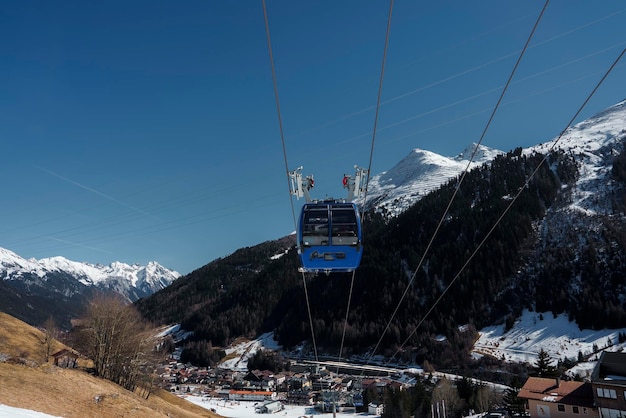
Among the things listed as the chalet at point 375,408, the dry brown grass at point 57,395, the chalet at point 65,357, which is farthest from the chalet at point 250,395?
the dry brown grass at point 57,395

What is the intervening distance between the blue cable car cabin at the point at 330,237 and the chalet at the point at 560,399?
43.7m

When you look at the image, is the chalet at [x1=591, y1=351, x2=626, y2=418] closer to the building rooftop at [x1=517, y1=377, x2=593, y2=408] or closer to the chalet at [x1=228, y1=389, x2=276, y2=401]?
the building rooftop at [x1=517, y1=377, x2=593, y2=408]

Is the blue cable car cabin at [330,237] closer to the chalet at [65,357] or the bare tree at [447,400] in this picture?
the chalet at [65,357]

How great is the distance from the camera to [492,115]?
1533 centimetres

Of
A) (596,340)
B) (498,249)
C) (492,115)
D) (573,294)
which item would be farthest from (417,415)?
(498,249)

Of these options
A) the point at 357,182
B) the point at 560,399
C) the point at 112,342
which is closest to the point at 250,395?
the point at 112,342

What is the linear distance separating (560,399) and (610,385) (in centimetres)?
719

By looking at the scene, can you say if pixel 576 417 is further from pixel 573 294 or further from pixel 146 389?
pixel 573 294

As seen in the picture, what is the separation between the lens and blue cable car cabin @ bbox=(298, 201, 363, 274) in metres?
25.1

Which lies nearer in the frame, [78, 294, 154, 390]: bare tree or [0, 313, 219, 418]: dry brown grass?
[0, 313, 219, 418]: dry brown grass

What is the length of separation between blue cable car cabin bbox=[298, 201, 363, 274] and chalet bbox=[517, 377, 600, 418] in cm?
4370

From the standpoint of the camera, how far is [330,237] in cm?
2506

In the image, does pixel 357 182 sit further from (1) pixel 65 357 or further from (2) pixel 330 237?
(1) pixel 65 357

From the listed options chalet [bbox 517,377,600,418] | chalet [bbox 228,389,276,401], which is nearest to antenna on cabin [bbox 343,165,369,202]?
chalet [bbox 517,377,600,418]
